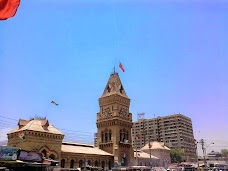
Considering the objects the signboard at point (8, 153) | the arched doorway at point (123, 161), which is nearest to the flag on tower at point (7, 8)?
the signboard at point (8, 153)

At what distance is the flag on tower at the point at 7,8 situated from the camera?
12266mm

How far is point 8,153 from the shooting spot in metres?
32.0

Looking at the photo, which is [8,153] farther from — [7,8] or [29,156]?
[7,8]

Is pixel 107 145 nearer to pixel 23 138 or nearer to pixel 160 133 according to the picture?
pixel 23 138

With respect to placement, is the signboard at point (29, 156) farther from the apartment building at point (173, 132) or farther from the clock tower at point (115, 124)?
the apartment building at point (173, 132)

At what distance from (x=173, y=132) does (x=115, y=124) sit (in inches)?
3320

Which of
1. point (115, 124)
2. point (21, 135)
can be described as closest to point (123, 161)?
point (115, 124)

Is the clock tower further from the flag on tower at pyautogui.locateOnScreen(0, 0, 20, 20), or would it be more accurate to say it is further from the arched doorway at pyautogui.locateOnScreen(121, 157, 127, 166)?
the flag on tower at pyautogui.locateOnScreen(0, 0, 20, 20)

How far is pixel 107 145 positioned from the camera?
61.2 metres

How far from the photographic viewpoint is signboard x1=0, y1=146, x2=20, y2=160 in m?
31.3

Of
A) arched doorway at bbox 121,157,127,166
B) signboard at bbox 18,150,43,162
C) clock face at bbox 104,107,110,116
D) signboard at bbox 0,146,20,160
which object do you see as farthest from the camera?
clock face at bbox 104,107,110,116

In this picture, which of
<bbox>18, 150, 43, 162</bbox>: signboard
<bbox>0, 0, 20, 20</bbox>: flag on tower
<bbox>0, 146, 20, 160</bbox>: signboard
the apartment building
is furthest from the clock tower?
the apartment building

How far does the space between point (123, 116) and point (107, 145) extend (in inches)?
335

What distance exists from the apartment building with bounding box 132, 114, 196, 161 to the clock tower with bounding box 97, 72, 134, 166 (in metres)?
69.8
